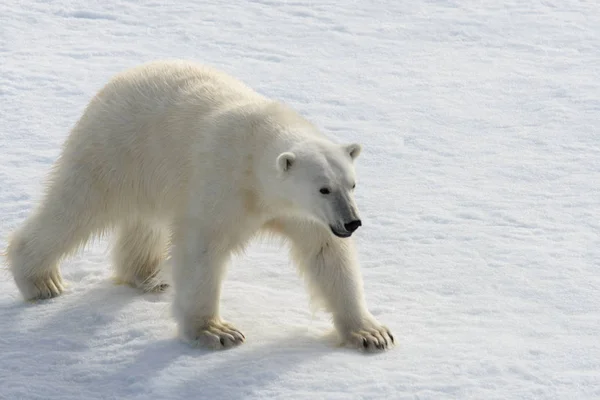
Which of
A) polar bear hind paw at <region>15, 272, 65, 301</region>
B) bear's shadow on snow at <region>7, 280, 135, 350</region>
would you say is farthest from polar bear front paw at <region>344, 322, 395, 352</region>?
polar bear hind paw at <region>15, 272, 65, 301</region>

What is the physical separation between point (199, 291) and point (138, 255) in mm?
958

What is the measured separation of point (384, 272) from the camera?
6.13 meters

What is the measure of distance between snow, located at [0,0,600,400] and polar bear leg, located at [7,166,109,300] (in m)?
0.12

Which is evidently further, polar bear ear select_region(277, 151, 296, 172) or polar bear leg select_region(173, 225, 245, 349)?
polar bear leg select_region(173, 225, 245, 349)

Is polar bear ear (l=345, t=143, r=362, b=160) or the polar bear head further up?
polar bear ear (l=345, t=143, r=362, b=160)

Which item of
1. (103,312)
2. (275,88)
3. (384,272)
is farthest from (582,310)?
(275,88)

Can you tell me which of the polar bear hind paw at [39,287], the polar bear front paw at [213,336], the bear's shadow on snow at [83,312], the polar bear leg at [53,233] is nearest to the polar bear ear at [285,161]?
the polar bear front paw at [213,336]

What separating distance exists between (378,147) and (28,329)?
11.2 feet

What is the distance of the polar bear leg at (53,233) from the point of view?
18.0 feet

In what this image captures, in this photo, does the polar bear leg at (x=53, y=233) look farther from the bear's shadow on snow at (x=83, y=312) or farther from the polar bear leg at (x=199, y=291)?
the polar bear leg at (x=199, y=291)

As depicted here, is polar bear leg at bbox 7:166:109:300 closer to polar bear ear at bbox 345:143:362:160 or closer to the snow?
the snow

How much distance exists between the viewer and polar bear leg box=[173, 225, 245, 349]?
4.96 m

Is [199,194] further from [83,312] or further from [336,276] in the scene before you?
[83,312]

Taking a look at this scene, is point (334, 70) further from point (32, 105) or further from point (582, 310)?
point (582, 310)
